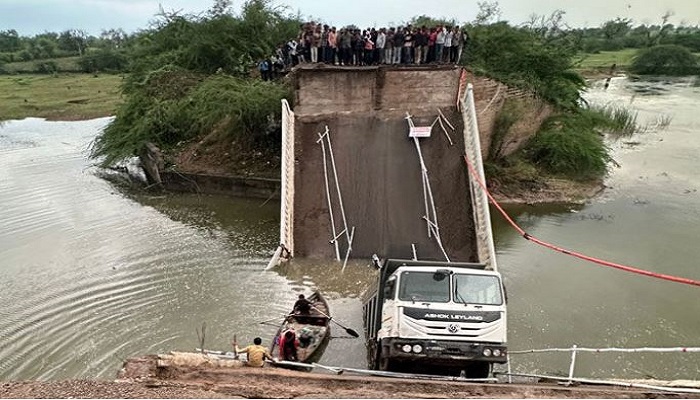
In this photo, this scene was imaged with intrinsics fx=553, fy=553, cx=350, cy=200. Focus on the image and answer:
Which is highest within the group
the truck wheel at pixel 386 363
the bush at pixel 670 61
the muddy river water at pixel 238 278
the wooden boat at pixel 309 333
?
the bush at pixel 670 61

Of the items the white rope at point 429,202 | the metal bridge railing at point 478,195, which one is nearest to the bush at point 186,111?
the white rope at point 429,202

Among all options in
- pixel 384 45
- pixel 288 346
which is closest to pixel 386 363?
pixel 288 346

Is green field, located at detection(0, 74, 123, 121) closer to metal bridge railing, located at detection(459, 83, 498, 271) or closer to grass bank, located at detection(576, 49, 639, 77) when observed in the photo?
metal bridge railing, located at detection(459, 83, 498, 271)

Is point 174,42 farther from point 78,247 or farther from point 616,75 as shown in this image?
point 616,75

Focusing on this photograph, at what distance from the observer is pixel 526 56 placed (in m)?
27.3

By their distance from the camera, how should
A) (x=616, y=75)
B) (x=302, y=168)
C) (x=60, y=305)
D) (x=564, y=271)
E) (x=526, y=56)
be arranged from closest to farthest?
1. (x=60, y=305)
2. (x=564, y=271)
3. (x=302, y=168)
4. (x=526, y=56)
5. (x=616, y=75)

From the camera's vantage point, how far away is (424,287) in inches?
380

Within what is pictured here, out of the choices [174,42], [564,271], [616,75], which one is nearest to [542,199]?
[564,271]

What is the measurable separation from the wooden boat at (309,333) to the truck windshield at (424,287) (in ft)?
9.20

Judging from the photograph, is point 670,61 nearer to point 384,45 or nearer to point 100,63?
point 384,45

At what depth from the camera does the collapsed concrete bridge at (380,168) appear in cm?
1579

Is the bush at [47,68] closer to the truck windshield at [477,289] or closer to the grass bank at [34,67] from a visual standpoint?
the grass bank at [34,67]

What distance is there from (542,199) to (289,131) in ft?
36.1

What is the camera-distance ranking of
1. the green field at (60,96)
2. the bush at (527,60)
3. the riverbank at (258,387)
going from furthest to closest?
the green field at (60,96) < the bush at (527,60) < the riverbank at (258,387)
